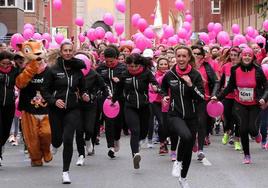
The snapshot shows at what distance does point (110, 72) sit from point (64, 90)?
3.01 metres

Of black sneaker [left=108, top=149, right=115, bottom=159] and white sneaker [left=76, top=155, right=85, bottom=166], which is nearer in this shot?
white sneaker [left=76, top=155, right=85, bottom=166]

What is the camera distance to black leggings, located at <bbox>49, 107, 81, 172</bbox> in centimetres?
1134

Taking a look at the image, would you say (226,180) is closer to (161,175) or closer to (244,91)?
(161,175)

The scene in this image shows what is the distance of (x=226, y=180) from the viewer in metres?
11.7

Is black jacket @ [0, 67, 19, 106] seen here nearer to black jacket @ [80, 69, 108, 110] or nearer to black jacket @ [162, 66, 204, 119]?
black jacket @ [80, 69, 108, 110]

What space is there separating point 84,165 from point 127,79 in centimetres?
160

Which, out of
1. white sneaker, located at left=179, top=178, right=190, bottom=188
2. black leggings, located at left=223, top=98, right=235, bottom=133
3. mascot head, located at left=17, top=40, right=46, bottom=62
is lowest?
white sneaker, located at left=179, top=178, right=190, bottom=188

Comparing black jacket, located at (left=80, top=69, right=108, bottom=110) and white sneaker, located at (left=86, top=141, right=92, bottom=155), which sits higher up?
black jacket, located at (left=80, top=69, right=108, bottom=110)

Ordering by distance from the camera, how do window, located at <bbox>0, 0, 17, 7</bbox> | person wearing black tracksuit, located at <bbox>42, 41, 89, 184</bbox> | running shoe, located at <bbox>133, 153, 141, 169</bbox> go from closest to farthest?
person wearing black tracksuit, located at <bbox>42, 41, 89, 184</bbox> → running shoe, located at <bbox>133, 153, 141, 169</bbox> → window, located at <bbox>0, 0, 17, 7</bbox>

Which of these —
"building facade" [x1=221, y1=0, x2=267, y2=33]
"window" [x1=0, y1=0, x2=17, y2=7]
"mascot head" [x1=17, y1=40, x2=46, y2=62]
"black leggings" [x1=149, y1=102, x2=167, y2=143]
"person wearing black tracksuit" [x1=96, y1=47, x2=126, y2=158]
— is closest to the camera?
"mascot head" [x1=17, y1=40, x2=46, y2=62]

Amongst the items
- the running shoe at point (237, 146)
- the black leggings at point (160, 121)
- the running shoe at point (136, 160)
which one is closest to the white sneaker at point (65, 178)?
the running shoe at point (136, 160)

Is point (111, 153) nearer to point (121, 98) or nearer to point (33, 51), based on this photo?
point (121, 98)

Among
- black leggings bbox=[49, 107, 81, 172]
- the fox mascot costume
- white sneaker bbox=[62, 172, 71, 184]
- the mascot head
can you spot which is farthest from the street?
the mascot head

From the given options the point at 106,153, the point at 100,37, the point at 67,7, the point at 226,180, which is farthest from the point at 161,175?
the point at 67,7
